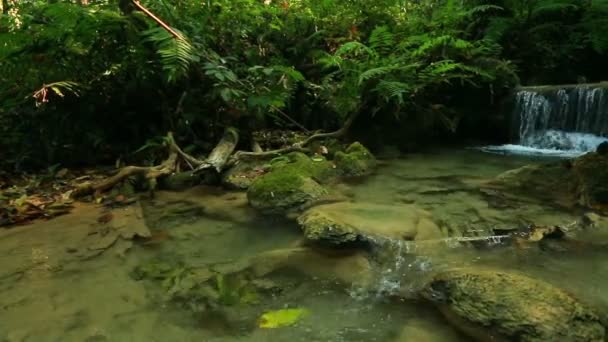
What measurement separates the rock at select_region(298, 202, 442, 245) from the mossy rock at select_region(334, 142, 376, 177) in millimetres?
1558

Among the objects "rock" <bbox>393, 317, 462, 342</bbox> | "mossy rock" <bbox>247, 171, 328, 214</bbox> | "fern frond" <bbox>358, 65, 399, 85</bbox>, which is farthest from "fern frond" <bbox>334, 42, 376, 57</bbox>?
"rock" <bbox>393, 317, 462, 342</bbox>

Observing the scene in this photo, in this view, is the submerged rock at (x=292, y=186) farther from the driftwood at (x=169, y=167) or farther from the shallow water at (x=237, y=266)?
the driftwood at (x=169, y=167)

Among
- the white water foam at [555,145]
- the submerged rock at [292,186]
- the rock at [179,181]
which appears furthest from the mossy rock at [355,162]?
the white water foam at [555,145]

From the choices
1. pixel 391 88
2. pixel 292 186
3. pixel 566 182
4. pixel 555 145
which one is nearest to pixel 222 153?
pixel 292 186

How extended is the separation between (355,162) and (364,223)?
2.19 meters

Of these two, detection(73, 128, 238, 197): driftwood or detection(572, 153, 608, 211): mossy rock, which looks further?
detection(73, 128, 238, 197): driftwood

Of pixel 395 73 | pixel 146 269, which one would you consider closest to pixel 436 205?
pixel 146 269

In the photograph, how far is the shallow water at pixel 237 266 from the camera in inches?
91.9

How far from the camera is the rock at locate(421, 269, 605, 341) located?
1.99 metres

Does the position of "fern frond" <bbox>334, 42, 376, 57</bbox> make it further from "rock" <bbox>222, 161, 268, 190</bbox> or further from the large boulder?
the large boulder

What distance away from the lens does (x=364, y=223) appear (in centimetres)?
344

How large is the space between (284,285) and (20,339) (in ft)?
4.48

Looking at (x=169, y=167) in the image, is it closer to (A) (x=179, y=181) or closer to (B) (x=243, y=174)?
(A) (x=179, y=181)

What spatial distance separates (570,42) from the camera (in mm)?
9352
